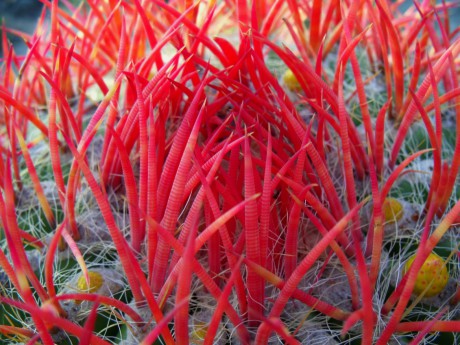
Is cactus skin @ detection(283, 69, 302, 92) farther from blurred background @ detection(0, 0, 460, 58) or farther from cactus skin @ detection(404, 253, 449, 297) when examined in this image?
blurred background @ detection(0, 0, 460, 58)

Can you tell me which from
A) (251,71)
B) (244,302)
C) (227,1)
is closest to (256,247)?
(244,302)

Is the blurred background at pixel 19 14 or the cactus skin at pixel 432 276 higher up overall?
the blurred background at pixel 19 14

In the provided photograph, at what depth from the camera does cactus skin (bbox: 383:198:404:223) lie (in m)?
0.58

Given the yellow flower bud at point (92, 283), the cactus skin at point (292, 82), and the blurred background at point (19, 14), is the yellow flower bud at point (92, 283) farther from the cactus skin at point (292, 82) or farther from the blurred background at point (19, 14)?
the blurred background at point (19, 14)

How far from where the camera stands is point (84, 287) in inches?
21.5

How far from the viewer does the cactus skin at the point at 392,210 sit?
1.92 feet

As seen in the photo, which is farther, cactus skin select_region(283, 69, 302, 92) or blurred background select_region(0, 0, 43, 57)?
blurred background select_region(0, 0, 43, 57)

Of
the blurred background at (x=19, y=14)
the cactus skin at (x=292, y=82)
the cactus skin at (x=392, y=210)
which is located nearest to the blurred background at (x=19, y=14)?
the blurred background at (x=19, y=14)

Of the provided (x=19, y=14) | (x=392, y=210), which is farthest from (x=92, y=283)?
(x=19, y=14)

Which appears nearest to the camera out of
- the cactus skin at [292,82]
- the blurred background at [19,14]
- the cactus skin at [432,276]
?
the cactus skin at [432,276]

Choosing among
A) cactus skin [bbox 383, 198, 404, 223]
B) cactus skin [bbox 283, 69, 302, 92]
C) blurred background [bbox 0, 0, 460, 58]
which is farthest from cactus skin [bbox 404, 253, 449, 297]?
blurred background [bbox 0, 0, 460, 58]

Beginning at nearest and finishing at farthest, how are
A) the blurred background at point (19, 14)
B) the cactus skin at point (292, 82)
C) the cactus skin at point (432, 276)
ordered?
the cactus skin at point (432, 276) → the cactus skin at point (292, 82) → the blurred background at point (19, 14)

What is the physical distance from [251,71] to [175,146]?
14 cm

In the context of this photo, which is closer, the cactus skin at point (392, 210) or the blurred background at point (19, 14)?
the cactus skin at point (392, 210)
